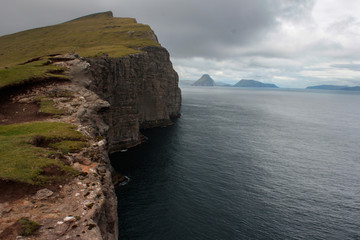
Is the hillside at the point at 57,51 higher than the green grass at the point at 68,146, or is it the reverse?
the hillside at the point at 57,51

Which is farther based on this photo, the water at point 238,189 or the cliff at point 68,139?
the water at point 238,189

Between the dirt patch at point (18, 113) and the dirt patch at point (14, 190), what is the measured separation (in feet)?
44.5

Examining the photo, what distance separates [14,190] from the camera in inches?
463

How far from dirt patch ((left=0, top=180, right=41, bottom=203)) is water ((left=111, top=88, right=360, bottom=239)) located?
2236cm

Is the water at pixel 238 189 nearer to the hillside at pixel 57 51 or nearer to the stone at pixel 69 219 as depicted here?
the stone at pixel 69 219

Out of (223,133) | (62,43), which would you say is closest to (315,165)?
(223,133)

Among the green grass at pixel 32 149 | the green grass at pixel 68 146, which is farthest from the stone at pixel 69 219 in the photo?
the green grass at pixel 68 146

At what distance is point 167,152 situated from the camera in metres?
65.4

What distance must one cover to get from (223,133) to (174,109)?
40042mm

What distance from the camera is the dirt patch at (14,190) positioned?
1127 cm

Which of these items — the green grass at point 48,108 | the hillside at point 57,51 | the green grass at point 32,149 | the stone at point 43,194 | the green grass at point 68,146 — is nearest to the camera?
the stone at point 43,194

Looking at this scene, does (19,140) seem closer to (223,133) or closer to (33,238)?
(33,238)

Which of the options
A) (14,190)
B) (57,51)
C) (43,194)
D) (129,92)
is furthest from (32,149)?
(57,51)

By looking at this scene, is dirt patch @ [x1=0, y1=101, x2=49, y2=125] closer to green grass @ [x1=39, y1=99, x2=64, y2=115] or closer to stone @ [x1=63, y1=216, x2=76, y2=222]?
green grass @ [x1=39, y1=99, x2=64, y2=115]
